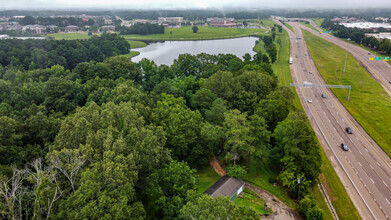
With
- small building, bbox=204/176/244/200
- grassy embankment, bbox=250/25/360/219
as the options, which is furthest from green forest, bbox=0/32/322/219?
grassy embankment, bbox=250/25/360/219

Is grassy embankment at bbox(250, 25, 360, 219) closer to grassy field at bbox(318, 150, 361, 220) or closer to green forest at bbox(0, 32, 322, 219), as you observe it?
grassy field at bbox(318, 150, 361, 220)

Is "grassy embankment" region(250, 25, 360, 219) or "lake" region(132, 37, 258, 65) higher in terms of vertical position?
"lake" region(132, 37, 258, 65)

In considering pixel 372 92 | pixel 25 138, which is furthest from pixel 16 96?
pixel 372 92

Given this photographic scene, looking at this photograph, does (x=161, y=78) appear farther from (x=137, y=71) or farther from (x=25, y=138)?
(x=25, y=138)

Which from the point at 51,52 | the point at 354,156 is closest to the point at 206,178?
the point at 354,156

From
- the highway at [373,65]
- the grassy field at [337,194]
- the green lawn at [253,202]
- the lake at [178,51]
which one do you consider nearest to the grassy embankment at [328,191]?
the grassy field at [337,194]
